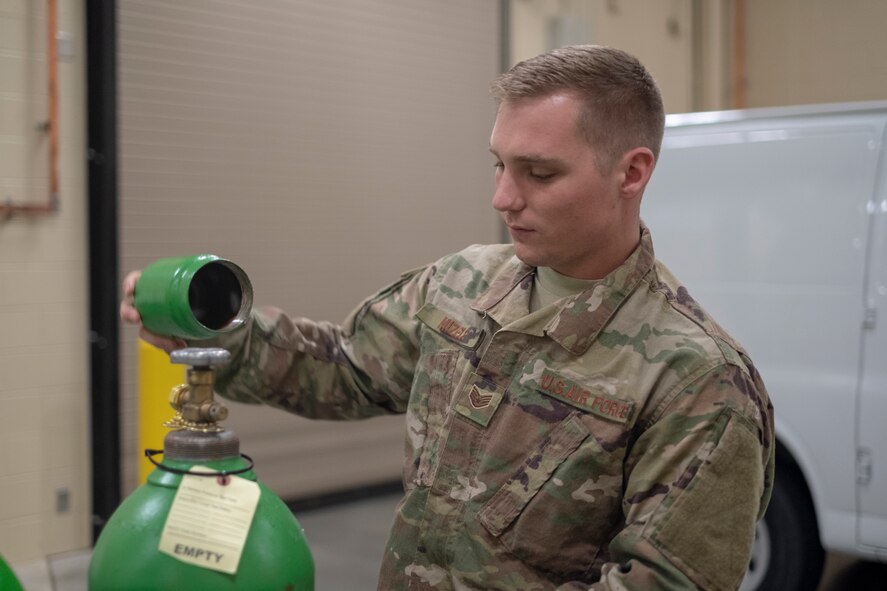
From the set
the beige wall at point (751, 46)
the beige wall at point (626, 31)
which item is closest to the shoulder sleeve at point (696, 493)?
the beige wall at point (626, 31)

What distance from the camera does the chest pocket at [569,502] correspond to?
1.36m

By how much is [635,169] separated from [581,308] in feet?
0.79

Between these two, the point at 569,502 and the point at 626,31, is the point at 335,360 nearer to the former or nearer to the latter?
the point at 569,502

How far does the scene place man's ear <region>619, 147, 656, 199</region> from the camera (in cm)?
146

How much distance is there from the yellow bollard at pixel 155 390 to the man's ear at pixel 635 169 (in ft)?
7.53

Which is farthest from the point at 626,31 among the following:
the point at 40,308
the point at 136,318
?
the point at 136,318

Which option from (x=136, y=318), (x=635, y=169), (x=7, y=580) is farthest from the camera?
(x=635, y=169)

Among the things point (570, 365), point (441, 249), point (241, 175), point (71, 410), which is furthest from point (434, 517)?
point (441, 249)

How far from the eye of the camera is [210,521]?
1.08 meters

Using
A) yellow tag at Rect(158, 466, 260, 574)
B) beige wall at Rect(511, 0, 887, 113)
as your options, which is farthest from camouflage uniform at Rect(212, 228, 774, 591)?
beige wall at Rect(511, 0, 887, 113)

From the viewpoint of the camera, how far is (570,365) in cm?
143

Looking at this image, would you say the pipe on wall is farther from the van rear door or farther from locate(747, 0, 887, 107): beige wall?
locate(747, 0, 887, 107): beige wall

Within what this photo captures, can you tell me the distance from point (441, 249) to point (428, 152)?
0.55 metres

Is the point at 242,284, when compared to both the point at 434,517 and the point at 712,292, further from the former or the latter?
the point at 712,292
